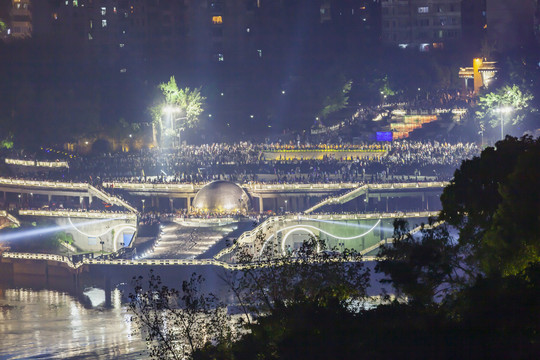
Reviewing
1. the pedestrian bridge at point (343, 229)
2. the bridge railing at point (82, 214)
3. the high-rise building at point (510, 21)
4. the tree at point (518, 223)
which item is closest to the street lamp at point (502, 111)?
the high-rise building at point (510, 21)

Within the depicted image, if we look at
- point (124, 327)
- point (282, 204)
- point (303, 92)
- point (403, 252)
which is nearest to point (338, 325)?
point (403, 252)

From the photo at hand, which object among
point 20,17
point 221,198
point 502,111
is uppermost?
point 20,17

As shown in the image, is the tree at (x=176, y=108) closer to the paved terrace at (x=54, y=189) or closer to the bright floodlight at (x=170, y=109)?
the bright floodlight at (x=170, y=109)

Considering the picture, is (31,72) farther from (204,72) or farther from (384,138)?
(384,138)

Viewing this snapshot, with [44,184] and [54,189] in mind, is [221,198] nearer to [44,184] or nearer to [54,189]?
[54,189]

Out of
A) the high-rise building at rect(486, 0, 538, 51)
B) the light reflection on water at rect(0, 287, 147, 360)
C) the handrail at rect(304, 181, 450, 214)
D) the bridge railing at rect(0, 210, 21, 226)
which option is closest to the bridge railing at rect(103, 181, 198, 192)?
the bridge railing at rect(0, 210, 21, 226)

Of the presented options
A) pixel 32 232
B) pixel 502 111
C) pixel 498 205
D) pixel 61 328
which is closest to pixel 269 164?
pixel 502 111

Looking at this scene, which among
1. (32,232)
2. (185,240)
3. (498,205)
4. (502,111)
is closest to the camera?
(498,205)
